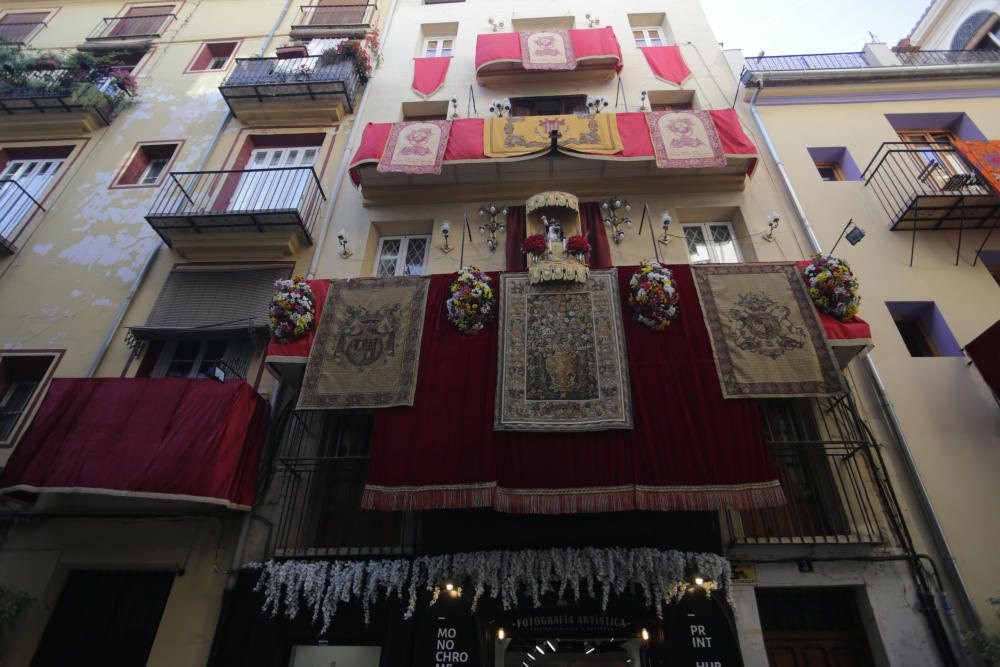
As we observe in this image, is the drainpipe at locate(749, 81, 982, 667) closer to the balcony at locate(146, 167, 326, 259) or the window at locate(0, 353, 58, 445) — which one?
the balcony at locate(146, 167, 326, 259)

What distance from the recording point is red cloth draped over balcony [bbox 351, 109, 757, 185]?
9.62 meters

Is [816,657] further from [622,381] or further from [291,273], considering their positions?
[291,273]

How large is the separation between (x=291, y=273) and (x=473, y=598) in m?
6.68

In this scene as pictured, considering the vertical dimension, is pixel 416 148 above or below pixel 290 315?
above

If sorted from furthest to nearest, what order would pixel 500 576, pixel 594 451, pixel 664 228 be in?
pixel 664 228 → pixel 594 451 → pixel 500 576

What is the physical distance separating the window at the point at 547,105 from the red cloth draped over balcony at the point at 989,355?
29.6 ft

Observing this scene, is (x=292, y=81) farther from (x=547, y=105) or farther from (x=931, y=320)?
(x=931, y=320)

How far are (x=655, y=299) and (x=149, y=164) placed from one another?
40.9 feet

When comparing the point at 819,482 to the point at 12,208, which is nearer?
the point at 819,482

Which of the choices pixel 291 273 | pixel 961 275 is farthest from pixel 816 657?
pixel 291 273

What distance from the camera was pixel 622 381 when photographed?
6.96 metres

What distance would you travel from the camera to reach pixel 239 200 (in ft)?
34.2

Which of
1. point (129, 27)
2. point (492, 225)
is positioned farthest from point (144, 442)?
point (129, 27)

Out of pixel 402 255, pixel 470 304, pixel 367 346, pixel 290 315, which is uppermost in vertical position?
pixel 402 255
